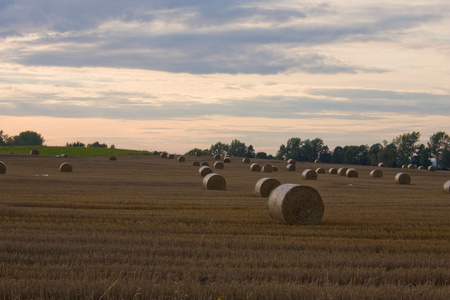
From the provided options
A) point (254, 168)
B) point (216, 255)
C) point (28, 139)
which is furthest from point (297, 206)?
point (28, 139)

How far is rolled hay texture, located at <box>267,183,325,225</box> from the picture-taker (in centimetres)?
1471

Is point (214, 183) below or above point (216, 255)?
above

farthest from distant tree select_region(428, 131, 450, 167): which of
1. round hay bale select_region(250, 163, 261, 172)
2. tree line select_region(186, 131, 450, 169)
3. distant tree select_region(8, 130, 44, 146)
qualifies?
distant tree select_region(8, 130, 44, 146)

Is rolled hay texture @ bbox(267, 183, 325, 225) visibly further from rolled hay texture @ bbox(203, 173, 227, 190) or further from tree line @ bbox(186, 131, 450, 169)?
tree line @ bbox(186, 131, 450, 169)

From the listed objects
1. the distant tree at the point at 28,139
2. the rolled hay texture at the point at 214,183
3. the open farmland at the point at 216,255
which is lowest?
the open farmland at the point at 216,255

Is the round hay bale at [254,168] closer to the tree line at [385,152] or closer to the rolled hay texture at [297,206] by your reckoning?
the rolled hay texture at [297,206]

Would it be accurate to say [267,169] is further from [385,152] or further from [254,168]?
[385,152]

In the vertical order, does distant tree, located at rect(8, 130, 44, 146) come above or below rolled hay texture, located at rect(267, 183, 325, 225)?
above

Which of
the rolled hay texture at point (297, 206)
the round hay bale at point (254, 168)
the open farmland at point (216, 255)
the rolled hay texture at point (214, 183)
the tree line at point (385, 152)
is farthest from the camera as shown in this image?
the tree line at point (385, 152)

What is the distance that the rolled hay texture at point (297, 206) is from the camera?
579 inches

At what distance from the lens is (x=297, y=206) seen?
1484cm

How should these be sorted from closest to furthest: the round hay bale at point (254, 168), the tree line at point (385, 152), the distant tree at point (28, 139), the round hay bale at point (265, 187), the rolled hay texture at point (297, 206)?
the rolled hay texture at point (297, 206)
the round hay bale at point (265, 187)
the round hay bale at point (254, 168)
the tree line at point (385, 152)
the distant tree at point (28, 139)

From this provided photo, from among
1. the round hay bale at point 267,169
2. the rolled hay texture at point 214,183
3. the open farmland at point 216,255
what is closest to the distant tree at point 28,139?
the round hay bale at point 267,169

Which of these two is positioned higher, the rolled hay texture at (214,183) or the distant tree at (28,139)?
the distant tree at (28,139)
